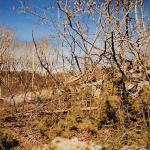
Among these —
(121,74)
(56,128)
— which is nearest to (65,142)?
(56,128)

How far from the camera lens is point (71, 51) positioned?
15.7 ft

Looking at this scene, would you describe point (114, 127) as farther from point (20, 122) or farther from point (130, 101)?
point (20, 122)

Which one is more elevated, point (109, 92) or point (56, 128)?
point (109, 92)

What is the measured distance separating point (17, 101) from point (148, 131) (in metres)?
5.97

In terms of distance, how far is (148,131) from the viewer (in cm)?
306

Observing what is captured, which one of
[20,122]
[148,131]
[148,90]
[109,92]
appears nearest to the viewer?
[148,131]

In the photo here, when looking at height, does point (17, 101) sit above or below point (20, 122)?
above

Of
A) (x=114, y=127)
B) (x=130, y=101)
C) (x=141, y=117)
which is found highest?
(x=130, y=101)

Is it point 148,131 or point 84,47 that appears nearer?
point 148,131

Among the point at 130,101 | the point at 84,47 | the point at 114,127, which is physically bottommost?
the point at 114,127

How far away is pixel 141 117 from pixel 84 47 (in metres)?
2.50

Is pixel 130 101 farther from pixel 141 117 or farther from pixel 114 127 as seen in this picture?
pixel 114 127

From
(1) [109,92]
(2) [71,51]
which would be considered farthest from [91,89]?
(2) [71,51]

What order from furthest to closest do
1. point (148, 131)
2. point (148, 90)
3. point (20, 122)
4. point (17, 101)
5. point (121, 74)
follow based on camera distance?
point (17, 101) → point (20, 122) → point (121, 74) → point (148, 90) → point (148, 131)
